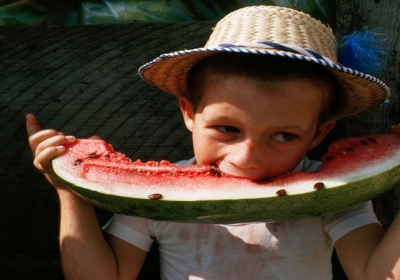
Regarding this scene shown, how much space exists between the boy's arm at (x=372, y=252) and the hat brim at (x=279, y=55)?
0.18 m

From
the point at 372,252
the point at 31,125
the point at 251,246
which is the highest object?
the point at 31,125

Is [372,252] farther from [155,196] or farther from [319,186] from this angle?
[155,196]

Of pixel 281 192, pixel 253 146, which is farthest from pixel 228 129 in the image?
pixel 281 192

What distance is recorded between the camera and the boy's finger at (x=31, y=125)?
7.45ft

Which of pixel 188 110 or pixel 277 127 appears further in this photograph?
pixel 188 110

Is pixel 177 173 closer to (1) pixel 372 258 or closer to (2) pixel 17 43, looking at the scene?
(1) pixel 372 258

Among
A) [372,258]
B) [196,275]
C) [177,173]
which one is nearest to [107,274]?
[196,275]

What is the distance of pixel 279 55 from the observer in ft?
5.70

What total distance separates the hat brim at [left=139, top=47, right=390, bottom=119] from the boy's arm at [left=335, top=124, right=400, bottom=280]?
176 mm

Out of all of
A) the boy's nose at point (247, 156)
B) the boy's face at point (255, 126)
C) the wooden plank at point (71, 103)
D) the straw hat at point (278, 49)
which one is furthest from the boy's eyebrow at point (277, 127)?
the wooden plank at point (71, 103)

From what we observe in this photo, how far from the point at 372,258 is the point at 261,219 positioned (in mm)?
456

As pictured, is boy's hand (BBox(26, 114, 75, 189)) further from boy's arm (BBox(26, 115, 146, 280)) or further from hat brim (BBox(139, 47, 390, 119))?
hat brim (BBox(139, 47, 390, 119))

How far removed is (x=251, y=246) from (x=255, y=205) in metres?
0.45

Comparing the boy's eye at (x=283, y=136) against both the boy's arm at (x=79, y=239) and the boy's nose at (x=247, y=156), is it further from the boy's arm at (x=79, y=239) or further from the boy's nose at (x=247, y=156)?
the boy's arm at (x=79, y=239)
